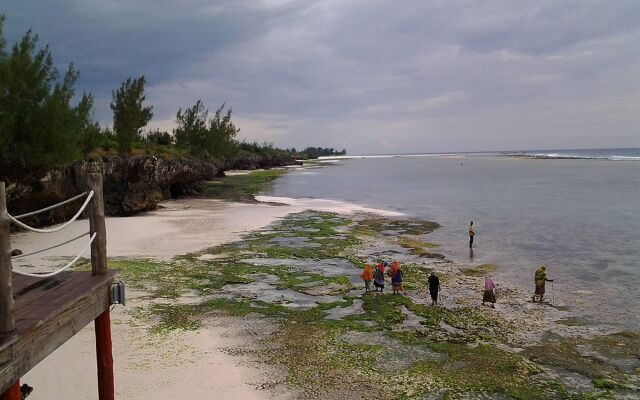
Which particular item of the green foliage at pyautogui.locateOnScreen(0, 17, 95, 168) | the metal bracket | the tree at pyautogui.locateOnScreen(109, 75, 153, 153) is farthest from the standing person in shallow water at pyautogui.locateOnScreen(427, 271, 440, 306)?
the tree at pyautogui.locateOnScreen(109, 75, 153, 153)

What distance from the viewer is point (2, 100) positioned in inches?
1054

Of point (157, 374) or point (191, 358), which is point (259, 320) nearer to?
point (191, 358)

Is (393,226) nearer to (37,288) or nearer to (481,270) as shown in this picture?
(481,270)

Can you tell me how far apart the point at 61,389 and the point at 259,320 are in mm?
6078

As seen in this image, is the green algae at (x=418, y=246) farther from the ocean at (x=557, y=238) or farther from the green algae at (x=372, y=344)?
the green algae at (x=372, y=344)

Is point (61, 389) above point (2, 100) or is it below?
below

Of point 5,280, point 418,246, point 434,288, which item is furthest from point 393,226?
point 5,280

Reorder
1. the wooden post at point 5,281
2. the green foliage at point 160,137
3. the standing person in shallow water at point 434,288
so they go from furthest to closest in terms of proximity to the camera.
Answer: the green foliage at point 160,137 → the standing person in shallow water at point 434,288 → the wooden post at point 5,281

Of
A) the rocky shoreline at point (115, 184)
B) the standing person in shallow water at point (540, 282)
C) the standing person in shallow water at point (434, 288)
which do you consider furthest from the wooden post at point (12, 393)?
the rocky shoreline at point (115, 184)

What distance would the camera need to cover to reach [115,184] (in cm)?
4016

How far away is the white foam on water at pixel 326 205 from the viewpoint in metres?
43.8

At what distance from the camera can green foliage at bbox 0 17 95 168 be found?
26.5 metres

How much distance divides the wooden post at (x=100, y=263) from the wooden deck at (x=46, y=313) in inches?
12.4

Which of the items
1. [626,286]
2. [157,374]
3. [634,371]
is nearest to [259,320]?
[157,374]
